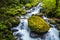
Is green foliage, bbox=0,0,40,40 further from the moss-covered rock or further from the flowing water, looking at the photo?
the moss-covered rock

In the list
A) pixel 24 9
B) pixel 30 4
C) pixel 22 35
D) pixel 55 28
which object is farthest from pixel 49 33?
pixel 30 4

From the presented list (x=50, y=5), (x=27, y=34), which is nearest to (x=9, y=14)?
(x=27, y=34)

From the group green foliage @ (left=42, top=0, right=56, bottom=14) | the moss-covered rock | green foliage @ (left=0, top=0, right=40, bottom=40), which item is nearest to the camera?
green foliage @ (left=0, top=0, right=40, bottom=40)

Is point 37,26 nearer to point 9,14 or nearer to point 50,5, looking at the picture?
point 9,14

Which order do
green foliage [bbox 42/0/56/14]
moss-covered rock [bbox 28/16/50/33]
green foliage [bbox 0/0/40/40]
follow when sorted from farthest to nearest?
green foliage [bbox 42/0/56/14] → moss-covered rock [bbox 28/16/50/33] → green foliage [bbox 0/0/40/40]

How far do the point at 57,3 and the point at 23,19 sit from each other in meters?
3.79

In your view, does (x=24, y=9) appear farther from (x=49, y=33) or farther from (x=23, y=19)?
(x=49, y=33)

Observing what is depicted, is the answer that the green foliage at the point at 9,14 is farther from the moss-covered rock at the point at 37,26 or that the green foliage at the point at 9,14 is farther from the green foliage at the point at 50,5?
the green foliage at the point at 50,5

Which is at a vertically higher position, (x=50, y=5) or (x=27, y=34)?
(x=50, y=5)

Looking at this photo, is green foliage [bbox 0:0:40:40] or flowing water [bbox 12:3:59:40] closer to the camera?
green foliage [bbox 0:0:40:40]

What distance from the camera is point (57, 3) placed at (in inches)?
→ 691

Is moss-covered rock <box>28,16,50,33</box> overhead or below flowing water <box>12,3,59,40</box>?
overhead

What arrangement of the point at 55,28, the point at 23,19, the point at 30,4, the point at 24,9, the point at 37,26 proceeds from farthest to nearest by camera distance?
1. the point at 30,4
2. the point at 24,9
3. the point at 23,19
4. the point at 55,28
5. the point at 37,26

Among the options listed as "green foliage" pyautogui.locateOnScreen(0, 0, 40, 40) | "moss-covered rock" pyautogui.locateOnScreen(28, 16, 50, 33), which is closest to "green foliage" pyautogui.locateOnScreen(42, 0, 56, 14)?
"green foliage" pyautogui.locateOnScreen(0, 0, 40, 40)
